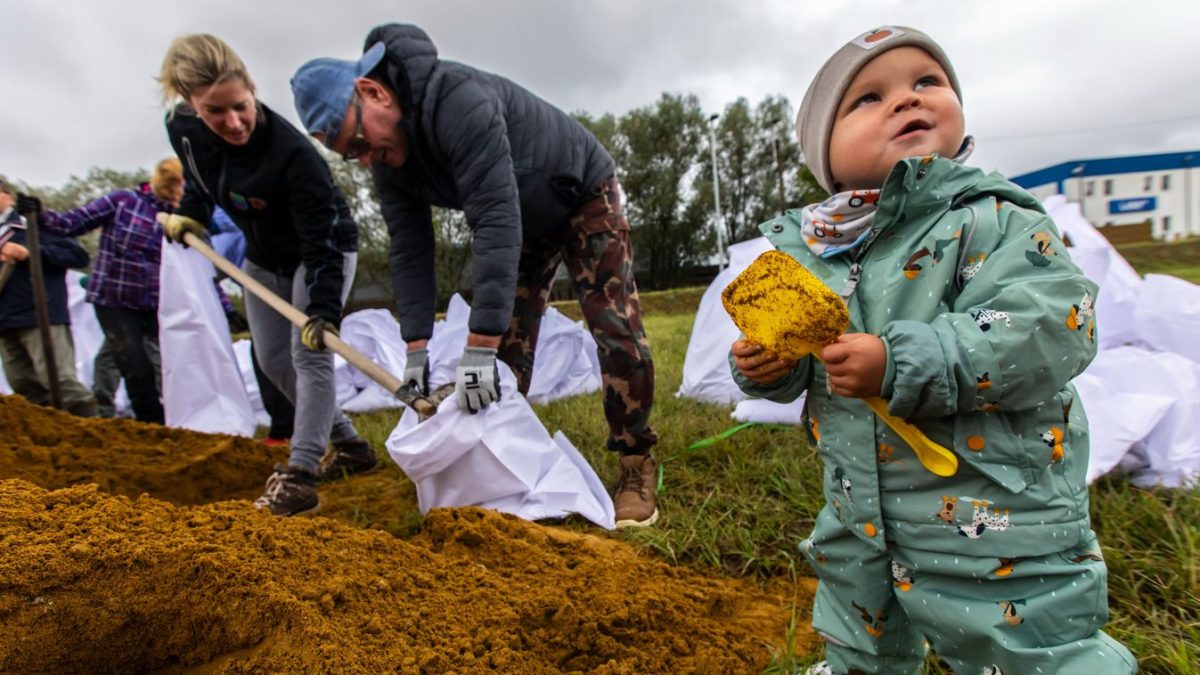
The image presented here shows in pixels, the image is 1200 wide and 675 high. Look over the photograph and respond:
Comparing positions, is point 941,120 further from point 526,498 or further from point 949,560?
point 526,498

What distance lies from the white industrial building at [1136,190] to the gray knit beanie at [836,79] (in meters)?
12.5

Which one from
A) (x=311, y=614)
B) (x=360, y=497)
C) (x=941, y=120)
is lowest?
(x=360, y=497)

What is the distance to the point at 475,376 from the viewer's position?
71.6 inches

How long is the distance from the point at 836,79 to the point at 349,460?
2471mm

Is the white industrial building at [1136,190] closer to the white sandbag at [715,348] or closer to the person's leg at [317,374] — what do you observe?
the white sandbag at [715,348]

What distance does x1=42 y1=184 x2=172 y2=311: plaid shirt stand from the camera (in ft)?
10.9

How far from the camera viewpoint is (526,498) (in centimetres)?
198

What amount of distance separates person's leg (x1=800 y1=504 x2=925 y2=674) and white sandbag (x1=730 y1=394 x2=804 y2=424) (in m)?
1.66

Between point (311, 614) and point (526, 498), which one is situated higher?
point (311, 614)

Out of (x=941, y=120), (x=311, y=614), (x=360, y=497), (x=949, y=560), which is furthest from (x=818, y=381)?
(x=360, y=497)

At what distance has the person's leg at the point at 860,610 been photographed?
97 cm

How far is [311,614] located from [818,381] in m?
0.99

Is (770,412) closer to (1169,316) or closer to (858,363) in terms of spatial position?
(1169,316)

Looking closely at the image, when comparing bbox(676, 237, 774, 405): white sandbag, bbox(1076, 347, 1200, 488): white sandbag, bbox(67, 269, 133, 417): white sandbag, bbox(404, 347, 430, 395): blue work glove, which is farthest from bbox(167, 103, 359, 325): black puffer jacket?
bbox(67, 269, 133, 417): white sandbag
